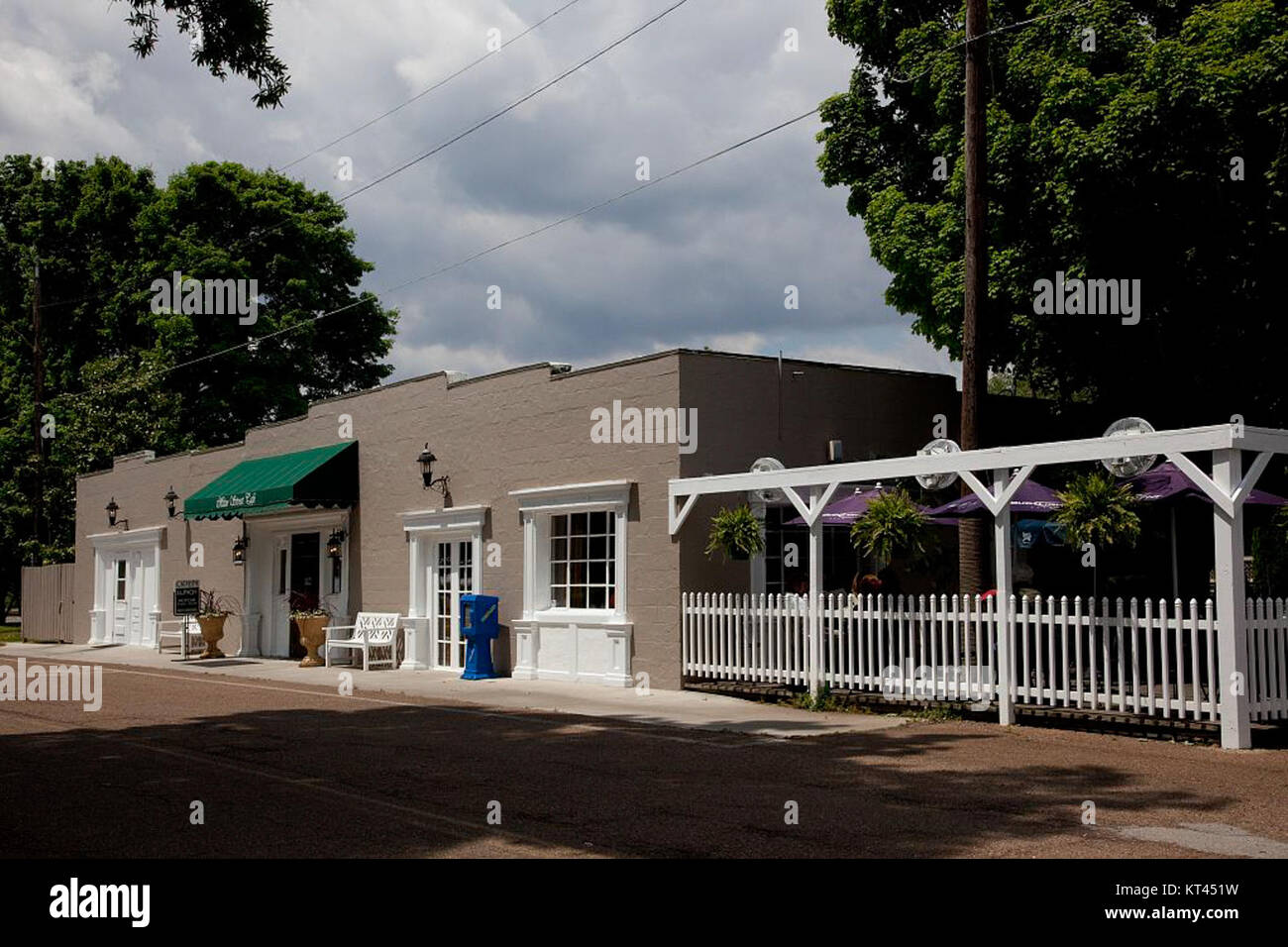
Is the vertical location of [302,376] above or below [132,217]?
below

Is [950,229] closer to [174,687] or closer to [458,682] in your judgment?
[458,682]

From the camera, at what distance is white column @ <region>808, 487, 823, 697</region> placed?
14609 millimetres

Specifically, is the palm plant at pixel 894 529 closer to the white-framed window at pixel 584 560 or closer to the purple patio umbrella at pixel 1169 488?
the purple patio umbrella at pixel 1169 488

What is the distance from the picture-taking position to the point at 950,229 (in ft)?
65.4

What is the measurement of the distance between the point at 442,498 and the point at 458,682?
11.4 ft

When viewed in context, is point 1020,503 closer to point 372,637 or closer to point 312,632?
point 372,637

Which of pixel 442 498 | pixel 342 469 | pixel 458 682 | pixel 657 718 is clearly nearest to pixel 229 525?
pixel 342 469

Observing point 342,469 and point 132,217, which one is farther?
point 132,217

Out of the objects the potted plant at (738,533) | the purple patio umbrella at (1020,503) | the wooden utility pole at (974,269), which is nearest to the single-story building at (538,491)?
the potted plant at (738,533)

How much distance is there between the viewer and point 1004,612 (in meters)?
12.8

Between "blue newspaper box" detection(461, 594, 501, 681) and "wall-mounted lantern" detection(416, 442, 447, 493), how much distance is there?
8.03 feet

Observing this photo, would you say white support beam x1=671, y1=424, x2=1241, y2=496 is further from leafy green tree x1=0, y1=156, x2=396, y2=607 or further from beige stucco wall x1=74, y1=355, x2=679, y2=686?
leafy green tree x1=0, y1=156, x2=396, y2=607

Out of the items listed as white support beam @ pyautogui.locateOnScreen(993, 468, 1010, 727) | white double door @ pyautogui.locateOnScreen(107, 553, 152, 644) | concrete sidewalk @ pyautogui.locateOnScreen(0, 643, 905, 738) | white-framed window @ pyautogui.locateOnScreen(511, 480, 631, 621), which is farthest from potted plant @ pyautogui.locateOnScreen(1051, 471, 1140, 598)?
white double door @ pyautogui.locateOnScreen(107, 553, 152, 644)

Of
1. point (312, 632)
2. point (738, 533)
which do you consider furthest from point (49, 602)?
point (738, 533)
